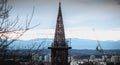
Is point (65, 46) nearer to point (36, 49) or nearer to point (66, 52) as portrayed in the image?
point (66, 52)

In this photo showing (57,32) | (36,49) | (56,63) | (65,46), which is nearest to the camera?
(36,49)

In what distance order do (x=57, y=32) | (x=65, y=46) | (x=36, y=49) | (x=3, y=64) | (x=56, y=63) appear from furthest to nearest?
1. (x=57, y=32)
2. (x=65, y=46)
3. (x=56, y=63)
4. (x=36, y=49)
5. (x=3, y=64)

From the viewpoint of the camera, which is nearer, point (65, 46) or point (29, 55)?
point (29, 55)

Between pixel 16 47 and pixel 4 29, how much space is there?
355mm

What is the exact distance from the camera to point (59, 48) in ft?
96.6

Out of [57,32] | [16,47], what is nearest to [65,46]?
[57,32]

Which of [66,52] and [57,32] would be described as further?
[57,32]

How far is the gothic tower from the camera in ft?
→ 92.1

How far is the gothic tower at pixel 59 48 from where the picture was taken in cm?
2806

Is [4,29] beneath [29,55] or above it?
above

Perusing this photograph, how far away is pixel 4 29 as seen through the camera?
3.97 meters

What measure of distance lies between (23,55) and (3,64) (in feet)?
0.89

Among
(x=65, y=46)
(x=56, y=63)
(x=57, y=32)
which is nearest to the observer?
(x=56, y=63)

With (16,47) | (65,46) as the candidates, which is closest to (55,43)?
(65,46)
